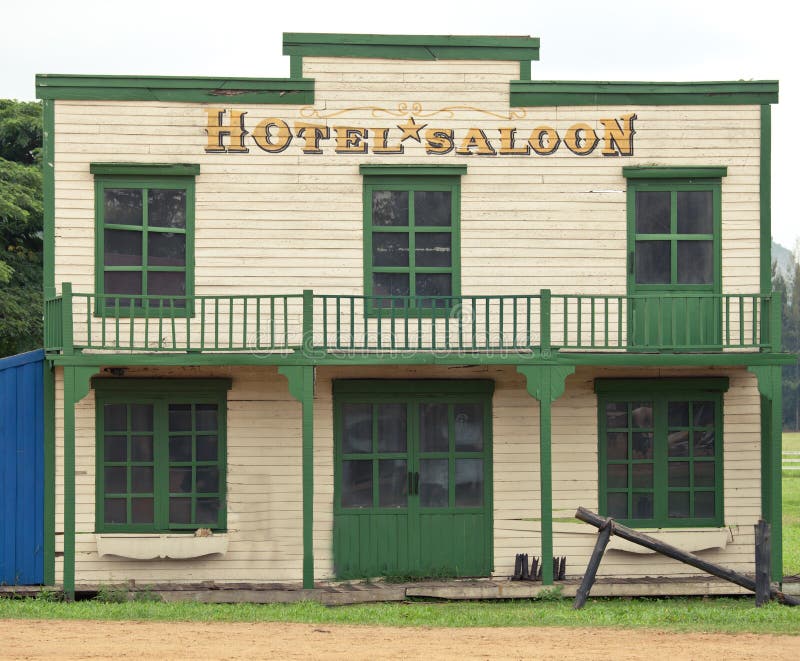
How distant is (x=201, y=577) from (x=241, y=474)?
1.47m

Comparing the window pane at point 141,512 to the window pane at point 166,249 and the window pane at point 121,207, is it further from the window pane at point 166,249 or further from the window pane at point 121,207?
the window pane at point 121,207

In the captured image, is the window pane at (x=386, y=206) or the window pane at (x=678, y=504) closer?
the window pane at (x=386, y=206)

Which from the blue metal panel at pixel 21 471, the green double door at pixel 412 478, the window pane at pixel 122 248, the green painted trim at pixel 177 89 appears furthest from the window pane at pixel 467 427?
the blue metal panel at pixel 21 471

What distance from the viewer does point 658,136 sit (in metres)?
18.6

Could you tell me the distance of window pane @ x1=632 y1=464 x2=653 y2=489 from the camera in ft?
61.0

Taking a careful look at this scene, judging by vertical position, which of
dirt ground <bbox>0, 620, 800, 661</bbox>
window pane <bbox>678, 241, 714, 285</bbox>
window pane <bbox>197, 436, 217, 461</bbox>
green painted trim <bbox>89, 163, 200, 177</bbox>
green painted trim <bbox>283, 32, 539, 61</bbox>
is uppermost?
green painted trim <bbox>283, 32, 539, 61</bbox>

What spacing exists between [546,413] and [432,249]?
9.23 ft

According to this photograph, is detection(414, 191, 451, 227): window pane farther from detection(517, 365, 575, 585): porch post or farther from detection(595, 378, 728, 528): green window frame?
detection(595, 378, 728, 528): green window frame

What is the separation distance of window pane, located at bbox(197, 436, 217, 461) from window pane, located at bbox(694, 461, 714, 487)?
6.64 metres

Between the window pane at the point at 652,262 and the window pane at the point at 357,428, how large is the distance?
4.19m

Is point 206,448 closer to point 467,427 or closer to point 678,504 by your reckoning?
point 467,427

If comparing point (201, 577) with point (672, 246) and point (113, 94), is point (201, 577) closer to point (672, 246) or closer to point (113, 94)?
point (113, 94)

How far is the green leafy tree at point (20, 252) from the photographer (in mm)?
32094

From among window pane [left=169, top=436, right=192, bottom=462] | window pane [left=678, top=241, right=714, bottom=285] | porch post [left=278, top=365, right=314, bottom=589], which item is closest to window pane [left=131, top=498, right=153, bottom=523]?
window pane [left=169, top=436, right=192, bottom=462]
